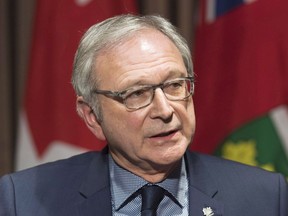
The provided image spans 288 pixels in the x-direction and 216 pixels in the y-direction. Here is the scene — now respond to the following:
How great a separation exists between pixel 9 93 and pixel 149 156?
126 cm

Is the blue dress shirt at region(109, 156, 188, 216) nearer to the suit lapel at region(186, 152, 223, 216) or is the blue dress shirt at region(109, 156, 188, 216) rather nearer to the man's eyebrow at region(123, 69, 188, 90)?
the suit lapel at region(186, 152, 223, 216)

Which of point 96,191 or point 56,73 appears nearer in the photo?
point 96,191

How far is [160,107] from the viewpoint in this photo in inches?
62.8

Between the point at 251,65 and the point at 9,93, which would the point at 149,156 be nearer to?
the point at 251,65

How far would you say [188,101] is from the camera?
5.51 ft

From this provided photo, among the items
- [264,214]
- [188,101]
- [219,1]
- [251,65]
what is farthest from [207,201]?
[219,1]

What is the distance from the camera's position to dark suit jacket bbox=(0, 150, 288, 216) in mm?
1752

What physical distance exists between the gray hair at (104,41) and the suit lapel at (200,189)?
300 millimetres

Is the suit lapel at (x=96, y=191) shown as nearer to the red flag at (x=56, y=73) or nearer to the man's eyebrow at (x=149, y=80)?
the man's eyebrow at (x=149, y=80)

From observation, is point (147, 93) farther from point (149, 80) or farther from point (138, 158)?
point (138, 158)

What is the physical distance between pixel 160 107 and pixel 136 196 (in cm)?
29

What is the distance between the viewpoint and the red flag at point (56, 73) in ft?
8.48

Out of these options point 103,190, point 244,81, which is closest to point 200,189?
point 103,190

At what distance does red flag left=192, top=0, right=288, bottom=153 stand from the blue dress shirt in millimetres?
746
